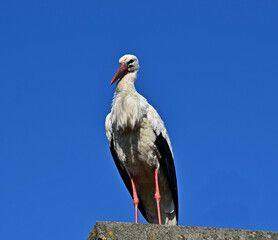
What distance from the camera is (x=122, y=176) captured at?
718 cm

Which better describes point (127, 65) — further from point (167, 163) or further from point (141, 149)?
point (167, 163)

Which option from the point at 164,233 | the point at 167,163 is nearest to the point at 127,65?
the point at 167,163

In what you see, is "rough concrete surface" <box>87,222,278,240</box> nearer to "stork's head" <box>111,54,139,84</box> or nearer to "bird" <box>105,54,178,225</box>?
"bird" <box>105,54,178,225</box>

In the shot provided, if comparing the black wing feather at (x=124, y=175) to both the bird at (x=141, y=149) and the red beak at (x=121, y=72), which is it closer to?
the bird at (x=141, y=149)

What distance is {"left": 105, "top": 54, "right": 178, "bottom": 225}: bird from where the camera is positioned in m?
6.64

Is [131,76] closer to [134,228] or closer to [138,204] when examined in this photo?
[138,204]

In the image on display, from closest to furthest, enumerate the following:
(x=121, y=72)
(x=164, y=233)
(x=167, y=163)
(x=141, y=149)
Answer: (x=164, y=233) → (x=141, y=149) → (x=167, y=163) → (x=121, y=72)

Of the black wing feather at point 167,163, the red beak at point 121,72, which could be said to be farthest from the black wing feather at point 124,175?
the red beak at point 121,72

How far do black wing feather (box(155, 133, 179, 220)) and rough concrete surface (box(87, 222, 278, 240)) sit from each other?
11.5 ft

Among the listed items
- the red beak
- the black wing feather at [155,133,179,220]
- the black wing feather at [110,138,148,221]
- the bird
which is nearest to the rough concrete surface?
the bird

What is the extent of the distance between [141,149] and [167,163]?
0.42 meters

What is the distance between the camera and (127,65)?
722cm

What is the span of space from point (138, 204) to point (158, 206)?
58 cm

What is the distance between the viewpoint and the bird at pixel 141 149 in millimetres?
6641
